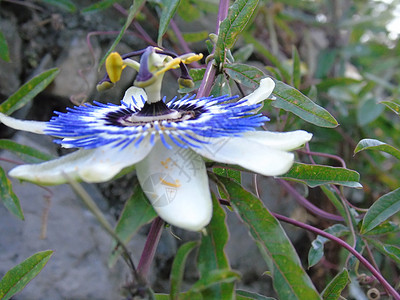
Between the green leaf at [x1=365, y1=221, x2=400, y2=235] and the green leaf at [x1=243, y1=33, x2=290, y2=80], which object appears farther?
the green leaf at [x1=243, y1=33, x2=290, y2=80]

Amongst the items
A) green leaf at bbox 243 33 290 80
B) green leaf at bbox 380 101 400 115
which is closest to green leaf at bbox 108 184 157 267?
green leaf at bbox 380 101 400 115

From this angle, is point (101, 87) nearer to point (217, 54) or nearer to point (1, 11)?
point (217, 54)

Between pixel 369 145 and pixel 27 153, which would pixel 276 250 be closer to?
pixel 369 145

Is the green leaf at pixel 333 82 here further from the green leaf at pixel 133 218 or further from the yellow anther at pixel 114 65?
the green leaf at pixel 133 218

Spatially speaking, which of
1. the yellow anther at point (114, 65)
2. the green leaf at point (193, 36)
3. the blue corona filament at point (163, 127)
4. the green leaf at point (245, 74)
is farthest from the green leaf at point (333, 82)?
the yellow anther at point (114, 65)

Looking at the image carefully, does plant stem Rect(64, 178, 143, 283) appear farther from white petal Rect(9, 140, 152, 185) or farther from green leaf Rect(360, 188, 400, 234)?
green leaf Rect(360, 188, 400, 234)

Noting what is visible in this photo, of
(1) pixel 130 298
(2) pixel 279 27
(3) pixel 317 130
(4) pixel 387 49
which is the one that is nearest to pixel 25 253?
(1) pixel 130 298
